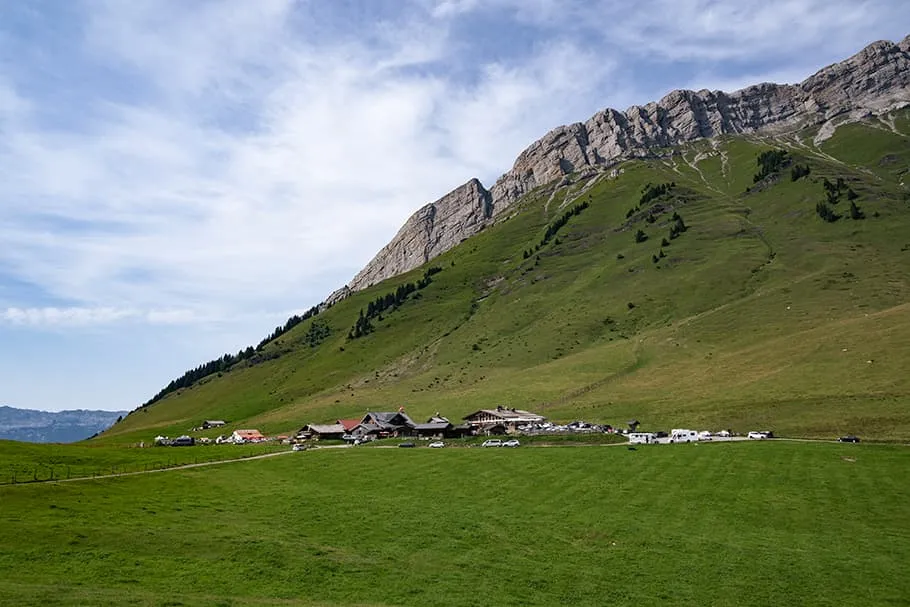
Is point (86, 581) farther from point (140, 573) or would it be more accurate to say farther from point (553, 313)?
point (553, 313)

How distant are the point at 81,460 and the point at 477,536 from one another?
46021 mm

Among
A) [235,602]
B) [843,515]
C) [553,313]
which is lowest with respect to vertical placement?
[843,515]

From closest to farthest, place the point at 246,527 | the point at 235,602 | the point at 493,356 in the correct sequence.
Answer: the point at 235,602 → the point at 246,527 → the point at 493,356

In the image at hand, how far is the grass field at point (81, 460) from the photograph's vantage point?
5272 centimetres

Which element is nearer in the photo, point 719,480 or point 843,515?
point 843,515

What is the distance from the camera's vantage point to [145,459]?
72375 mm

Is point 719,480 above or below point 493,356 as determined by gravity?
below

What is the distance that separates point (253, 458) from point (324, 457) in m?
9.75

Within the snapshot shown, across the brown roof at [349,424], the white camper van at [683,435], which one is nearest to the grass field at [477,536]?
the white camper van at [683,435]

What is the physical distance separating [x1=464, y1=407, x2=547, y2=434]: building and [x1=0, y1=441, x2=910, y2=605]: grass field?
49.9 m

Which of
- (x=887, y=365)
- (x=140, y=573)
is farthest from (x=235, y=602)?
(x=887, y=365)

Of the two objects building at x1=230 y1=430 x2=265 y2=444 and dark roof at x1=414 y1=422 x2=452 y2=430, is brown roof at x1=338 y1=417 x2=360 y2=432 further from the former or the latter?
building at x1=230 y1=430 x2=265 y2=444

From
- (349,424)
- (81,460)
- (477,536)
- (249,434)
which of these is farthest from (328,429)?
(477,536)

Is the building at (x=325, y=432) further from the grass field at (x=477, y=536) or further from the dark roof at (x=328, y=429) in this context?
the grass field at (x=477, y=536)
